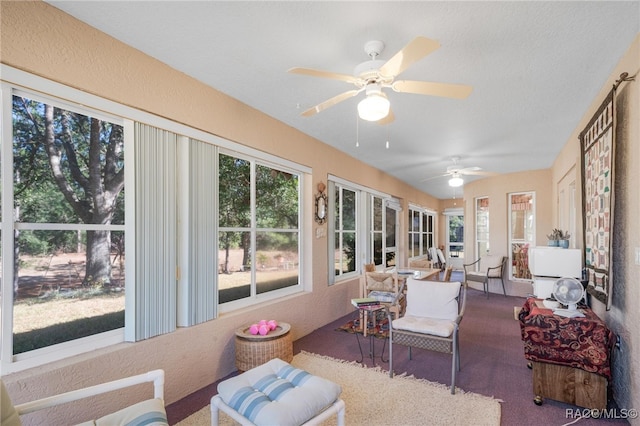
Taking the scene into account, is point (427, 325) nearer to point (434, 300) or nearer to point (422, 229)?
point (434, 300)

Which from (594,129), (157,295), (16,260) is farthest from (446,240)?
(16,260)

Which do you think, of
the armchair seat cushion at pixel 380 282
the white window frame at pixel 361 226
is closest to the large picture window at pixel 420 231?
the white window frame at pixel 361 226

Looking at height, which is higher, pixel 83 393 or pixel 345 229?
pixel 345 229

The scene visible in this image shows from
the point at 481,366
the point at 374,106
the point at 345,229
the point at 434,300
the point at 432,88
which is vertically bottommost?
the point at 481,366

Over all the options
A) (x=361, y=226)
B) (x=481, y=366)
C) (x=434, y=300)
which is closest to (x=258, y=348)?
(x=434, y=300)

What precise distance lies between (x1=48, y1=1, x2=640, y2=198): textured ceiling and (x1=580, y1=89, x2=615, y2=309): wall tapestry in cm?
37

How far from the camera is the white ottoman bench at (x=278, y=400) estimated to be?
5.42 feet

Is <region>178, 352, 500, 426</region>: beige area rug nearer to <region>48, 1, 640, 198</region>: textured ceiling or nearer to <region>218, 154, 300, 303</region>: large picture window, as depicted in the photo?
<region>218, 154, 300, 303</region>: large picture window

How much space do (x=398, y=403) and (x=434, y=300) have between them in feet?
3.49

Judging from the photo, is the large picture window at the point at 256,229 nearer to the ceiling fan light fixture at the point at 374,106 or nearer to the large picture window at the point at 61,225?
the large picture window at the point at 61,225

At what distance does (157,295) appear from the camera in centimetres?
240

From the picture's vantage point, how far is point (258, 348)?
2.73 metres

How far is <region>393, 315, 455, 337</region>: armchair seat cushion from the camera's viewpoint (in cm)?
280

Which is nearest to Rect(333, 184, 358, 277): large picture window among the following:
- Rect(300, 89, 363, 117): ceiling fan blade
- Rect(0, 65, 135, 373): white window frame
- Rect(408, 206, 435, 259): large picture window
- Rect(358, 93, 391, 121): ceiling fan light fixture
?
Rect(300, 89, 363, 117): ceiling fan blade
